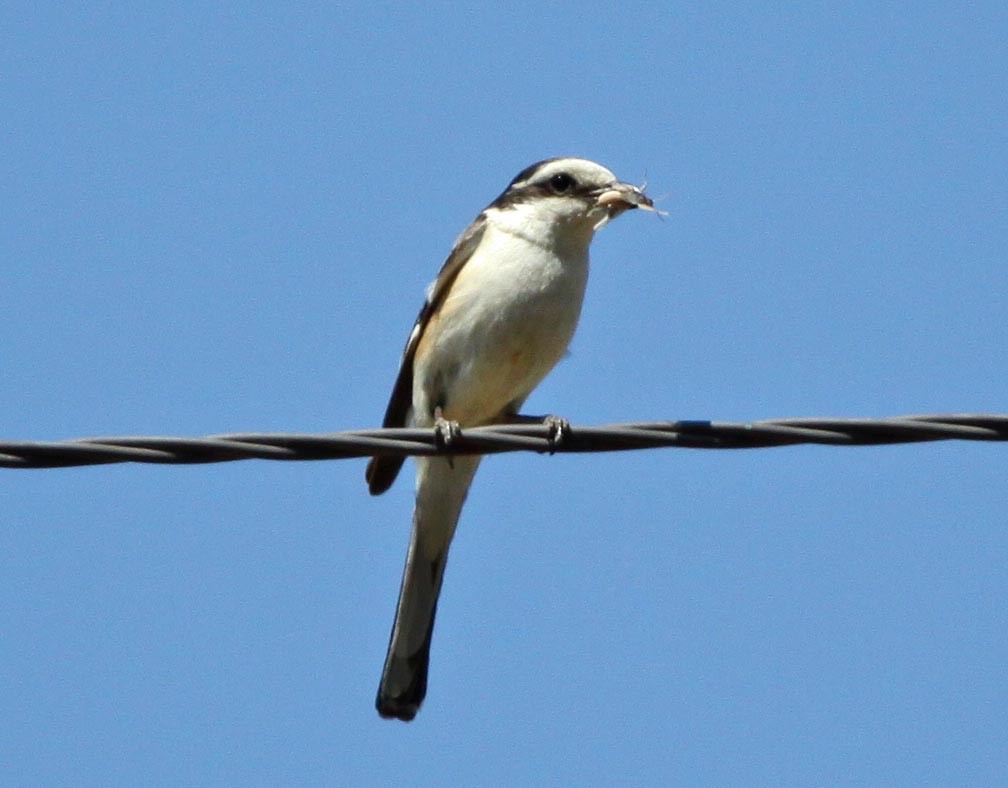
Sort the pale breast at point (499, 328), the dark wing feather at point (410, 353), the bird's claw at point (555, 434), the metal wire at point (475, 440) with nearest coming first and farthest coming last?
1. the metal wire at point (475, 440)
2. the bird's claw at point (555, 434)
3. the pale breast at point (499, 328)
4. the dark wing feather at point (410, 353)

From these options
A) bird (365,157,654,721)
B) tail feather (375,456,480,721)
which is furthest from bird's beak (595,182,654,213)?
tail feather (375,456,480,721)

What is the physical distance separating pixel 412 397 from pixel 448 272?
718mm

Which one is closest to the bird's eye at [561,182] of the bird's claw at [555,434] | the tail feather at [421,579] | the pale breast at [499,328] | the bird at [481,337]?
the bird at [481,337]

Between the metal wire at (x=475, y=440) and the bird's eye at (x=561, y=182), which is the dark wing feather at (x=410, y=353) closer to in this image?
the bird's eye at (x=561, y=182)

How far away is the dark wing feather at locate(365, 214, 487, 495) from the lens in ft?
28.0

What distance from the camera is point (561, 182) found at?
8.64m

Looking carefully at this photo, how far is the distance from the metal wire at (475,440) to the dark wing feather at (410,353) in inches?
123

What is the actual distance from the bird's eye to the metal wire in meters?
3.33

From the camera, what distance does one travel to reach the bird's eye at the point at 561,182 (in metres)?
8.60

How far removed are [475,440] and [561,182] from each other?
3530mm

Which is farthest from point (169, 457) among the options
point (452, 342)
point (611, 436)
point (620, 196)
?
point (620, 196)

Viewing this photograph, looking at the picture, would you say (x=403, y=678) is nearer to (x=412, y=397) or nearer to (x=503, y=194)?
(x=412, y=397)

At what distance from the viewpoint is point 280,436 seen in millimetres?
5090

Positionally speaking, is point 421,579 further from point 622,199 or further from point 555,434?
point 555,434
